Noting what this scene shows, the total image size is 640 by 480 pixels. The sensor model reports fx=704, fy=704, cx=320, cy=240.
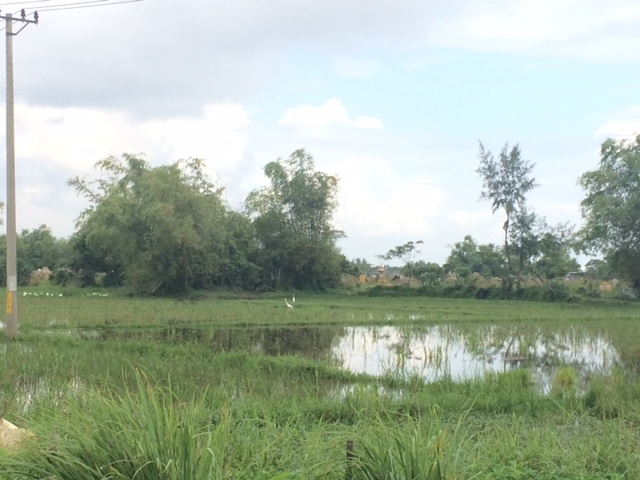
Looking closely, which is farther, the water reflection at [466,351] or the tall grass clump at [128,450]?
the water reflection at [466,351]

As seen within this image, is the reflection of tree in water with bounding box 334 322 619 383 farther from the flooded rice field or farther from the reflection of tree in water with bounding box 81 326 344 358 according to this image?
the reflection of tree in water with bounding box 81 326 344 358

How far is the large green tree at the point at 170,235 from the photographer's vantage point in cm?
3912

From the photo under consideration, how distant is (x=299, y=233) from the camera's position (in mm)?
45562

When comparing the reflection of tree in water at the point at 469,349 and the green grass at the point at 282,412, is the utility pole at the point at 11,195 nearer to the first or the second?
the green grass at the point at 282,412

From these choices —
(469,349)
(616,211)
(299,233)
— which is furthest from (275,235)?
(469,349)

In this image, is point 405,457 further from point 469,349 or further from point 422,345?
point 422,345

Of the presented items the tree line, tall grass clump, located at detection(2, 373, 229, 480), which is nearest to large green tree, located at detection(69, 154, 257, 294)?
the tree line

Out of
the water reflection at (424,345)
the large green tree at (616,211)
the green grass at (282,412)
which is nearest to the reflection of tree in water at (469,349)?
the water reflection at (424,345)

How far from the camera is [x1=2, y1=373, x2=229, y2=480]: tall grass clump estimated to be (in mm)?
3285

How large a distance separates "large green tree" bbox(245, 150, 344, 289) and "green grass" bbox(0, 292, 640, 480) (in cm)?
2475

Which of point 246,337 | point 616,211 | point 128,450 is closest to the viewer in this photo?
point 128,450

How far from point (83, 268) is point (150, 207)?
1194 cm

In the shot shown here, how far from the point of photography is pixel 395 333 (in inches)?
755

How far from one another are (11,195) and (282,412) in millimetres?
10167
